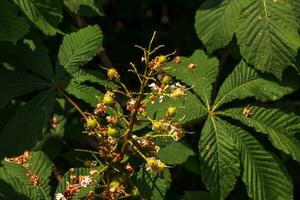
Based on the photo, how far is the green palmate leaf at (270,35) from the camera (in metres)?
2.17

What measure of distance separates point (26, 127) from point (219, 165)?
76 cm

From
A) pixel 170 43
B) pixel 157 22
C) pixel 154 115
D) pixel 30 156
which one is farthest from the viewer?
pixel 157 22

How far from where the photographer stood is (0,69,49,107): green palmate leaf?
225 centimetres

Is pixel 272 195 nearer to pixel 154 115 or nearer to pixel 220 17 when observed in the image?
pixel 154 115

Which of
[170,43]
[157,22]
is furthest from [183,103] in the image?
[157,22]

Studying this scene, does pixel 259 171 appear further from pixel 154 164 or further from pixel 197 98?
pixel 154 164

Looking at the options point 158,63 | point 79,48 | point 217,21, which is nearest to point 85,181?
point 158,63

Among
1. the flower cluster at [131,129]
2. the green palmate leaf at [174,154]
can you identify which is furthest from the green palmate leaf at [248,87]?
the flower cluster at [131,129]

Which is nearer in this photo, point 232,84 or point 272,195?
point 272,195

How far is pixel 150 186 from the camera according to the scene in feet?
6.56

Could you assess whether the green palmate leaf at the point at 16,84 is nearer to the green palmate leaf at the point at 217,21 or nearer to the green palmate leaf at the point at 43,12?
the green palmate leaf at the point at 43,12

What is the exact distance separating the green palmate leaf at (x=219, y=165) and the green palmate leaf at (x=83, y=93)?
459 mm

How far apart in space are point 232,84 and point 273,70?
17 cm

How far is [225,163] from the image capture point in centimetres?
203
